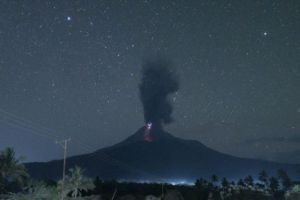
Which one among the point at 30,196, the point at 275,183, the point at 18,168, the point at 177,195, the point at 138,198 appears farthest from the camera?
the point at 275,183

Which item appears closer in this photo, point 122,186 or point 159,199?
point 159,199

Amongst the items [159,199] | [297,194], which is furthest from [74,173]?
[297,194]

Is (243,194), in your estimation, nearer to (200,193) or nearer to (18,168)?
(200,193)

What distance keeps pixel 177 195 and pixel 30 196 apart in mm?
63039

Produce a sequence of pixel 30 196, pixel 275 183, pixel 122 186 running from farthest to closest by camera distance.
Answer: pixel 275 183
pixel 122 186
pixel 30 196

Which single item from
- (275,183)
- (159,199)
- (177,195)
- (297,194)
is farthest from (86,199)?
(275,183)

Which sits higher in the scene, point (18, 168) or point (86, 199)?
point (18, 168)

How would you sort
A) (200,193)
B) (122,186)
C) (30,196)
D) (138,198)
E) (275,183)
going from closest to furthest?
(30,196) < (138,198) < (200,193) < (122,186) < (275,183)

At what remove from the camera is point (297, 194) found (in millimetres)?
59562

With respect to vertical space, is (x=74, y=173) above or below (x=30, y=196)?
above

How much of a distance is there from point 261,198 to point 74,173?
249ft

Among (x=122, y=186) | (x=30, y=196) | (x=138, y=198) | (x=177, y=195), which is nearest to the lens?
(x=30, y=196)

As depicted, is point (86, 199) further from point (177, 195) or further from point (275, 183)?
point (275, 183)

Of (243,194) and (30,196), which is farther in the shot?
(243,194)
